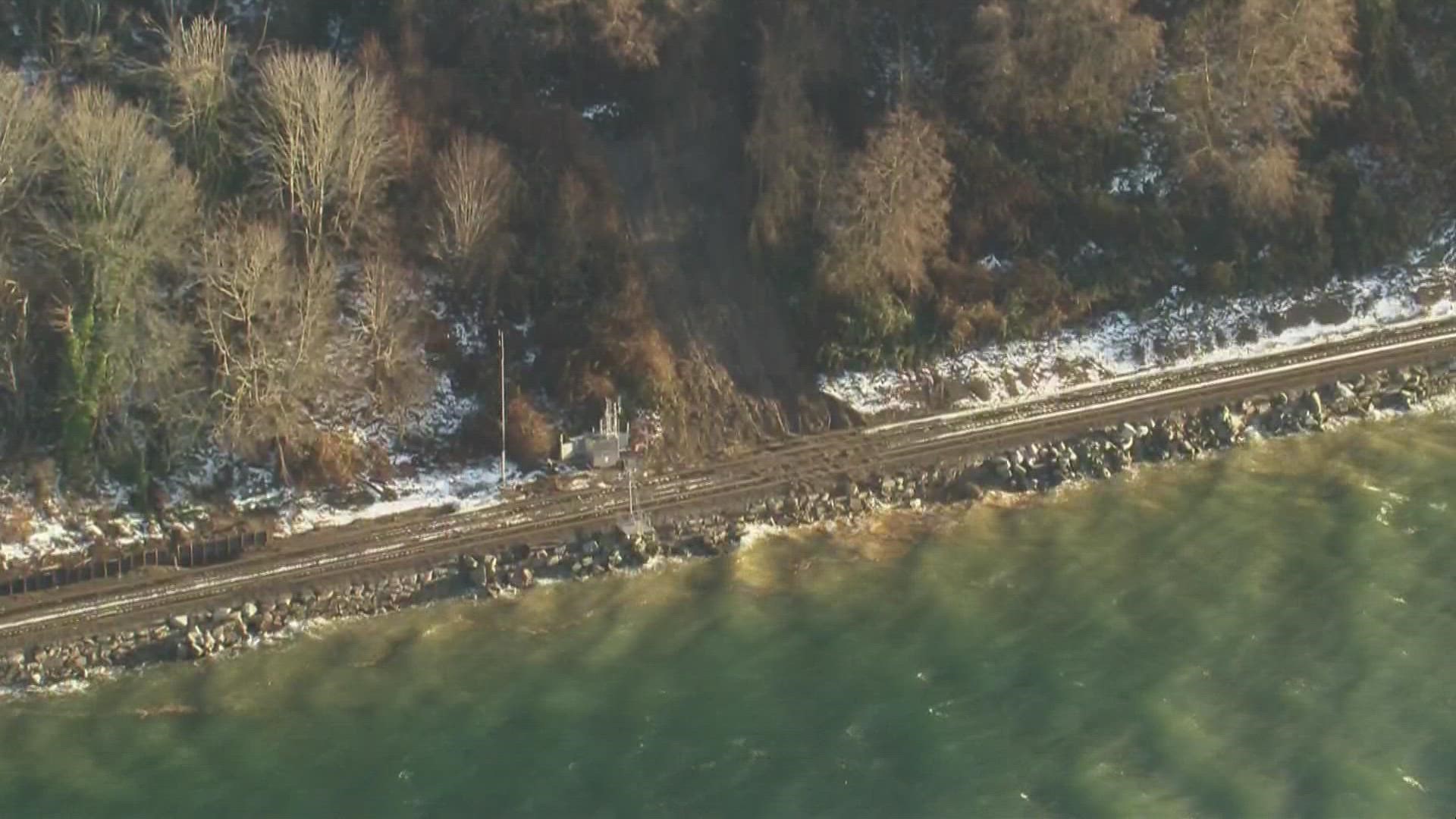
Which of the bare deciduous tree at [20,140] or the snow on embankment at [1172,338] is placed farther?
the snow on embankment at [1172,338]

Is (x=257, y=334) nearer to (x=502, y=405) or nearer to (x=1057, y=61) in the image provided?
(x=502, y=405)

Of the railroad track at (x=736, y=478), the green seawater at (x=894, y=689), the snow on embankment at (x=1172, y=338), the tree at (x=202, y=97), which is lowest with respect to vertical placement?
the green seawater at (x=894, y=689)

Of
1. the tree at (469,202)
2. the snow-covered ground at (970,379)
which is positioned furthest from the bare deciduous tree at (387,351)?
the tree at (469,202)

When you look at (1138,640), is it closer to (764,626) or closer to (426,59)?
(764,626)

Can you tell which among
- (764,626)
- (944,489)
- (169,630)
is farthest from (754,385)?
(169,630)

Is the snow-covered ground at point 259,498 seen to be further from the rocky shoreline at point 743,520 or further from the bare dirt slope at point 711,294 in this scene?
the bare dirt slope at point 711,294

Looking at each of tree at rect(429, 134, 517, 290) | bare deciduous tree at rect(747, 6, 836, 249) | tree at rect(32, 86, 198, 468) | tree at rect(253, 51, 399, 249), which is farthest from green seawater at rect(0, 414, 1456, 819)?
tree at rect(253, 51, 399, 249)
